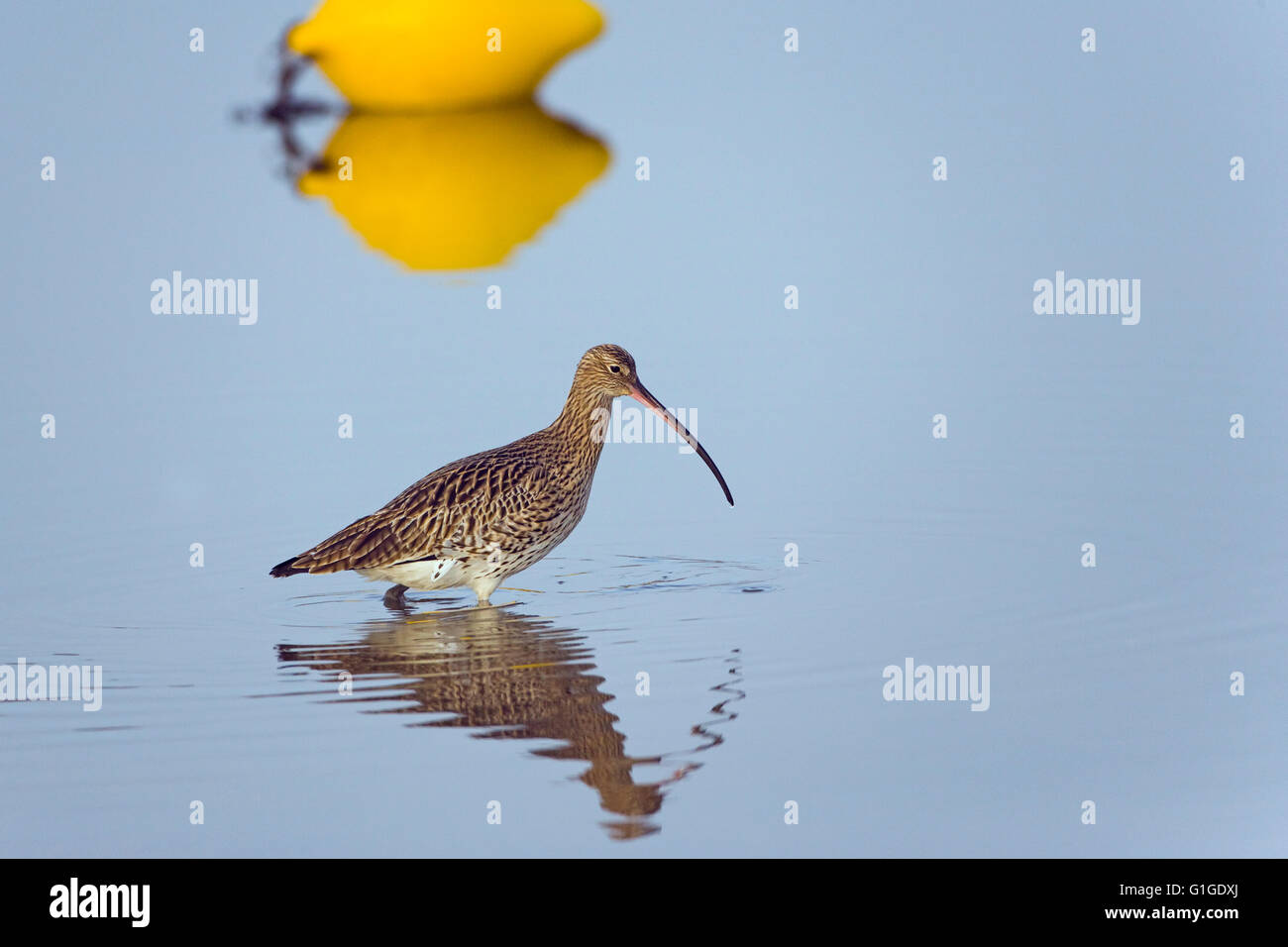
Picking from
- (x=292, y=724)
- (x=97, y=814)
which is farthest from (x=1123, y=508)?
(x=97, y=814)

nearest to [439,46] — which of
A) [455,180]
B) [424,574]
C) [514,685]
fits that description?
[455,180]

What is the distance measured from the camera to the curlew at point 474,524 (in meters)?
11.6

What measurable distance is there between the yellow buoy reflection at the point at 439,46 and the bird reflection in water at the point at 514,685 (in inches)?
533

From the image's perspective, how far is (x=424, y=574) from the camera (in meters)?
11.7

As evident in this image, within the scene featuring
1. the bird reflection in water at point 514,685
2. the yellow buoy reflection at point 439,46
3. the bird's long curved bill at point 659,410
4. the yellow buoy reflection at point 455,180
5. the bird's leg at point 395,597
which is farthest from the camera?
the yellow buoy reflection at point 439,46

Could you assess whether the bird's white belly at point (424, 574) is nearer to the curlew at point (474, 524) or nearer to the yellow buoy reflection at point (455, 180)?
the curlew at point (474, 524)

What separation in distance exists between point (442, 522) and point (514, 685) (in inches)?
89.3

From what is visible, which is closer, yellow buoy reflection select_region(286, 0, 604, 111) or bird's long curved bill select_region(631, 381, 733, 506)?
bird's long curved bill select_region(631, 381, 733, 506)

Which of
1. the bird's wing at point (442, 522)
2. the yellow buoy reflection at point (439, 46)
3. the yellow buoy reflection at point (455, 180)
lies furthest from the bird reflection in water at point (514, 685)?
the yellow buoy reflection at point (439, 46)

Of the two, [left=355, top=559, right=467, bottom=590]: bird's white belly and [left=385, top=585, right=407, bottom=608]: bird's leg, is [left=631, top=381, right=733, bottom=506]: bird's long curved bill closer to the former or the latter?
[left=355, top=559, right=467, bottom=590]: bird's white belly

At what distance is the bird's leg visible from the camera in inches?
463

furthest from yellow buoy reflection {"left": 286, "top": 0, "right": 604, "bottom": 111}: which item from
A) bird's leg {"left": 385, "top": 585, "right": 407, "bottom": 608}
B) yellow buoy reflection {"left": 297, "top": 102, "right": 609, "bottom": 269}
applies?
bird's leg {"left": 385, "top": 585, "right": 407, "bottom": 608}

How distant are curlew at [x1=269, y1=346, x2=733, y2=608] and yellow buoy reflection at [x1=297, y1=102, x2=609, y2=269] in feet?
22.5

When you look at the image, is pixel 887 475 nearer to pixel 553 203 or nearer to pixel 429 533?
pixel 429 533
